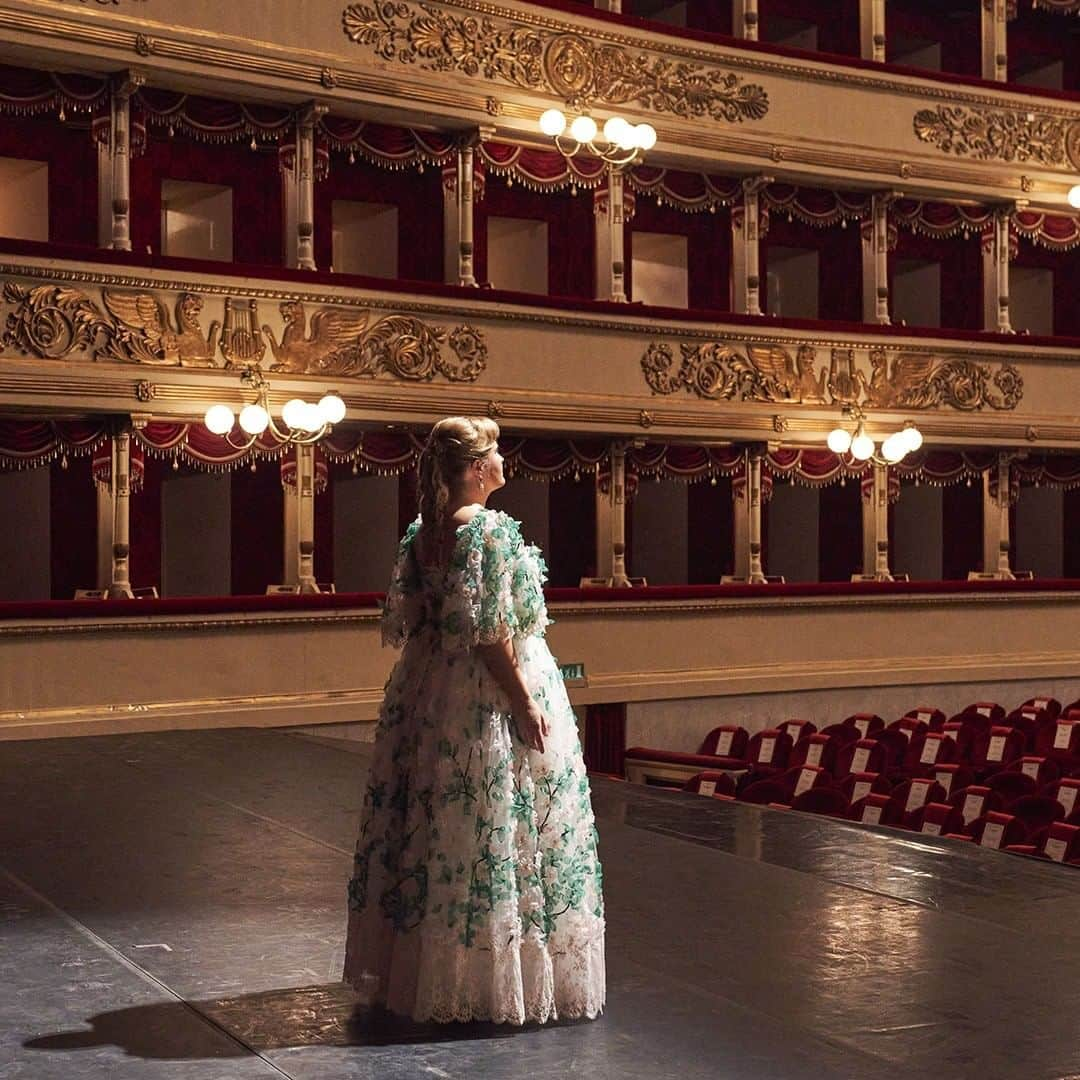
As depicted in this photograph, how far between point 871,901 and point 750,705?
8505 millimetres

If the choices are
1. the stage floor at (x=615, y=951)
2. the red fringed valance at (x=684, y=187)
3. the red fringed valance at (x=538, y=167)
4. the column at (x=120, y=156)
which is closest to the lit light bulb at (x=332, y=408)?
the column at (x=120, y=156)

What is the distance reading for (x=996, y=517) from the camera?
16.5 m

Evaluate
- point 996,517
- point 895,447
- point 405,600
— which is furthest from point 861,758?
point 405,600

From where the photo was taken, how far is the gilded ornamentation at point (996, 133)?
51.6 ft

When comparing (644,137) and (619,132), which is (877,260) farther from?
(619,132)

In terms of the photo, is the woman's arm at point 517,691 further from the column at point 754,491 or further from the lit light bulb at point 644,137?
the column at point 754,491

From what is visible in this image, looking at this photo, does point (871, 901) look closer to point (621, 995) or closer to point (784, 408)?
point (621, 995)

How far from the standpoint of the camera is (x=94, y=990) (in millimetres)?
4453

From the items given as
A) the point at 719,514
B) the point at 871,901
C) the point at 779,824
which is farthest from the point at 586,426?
the point at 871,901

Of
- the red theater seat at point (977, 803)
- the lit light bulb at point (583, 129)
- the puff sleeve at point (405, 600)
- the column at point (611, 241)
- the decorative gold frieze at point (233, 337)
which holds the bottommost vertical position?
the red theater seat at point (977, 803)

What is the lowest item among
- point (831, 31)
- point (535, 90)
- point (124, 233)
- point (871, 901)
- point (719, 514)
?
point (871, 901)

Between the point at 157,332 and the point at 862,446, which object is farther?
the point at 862,446

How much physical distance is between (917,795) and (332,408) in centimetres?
491

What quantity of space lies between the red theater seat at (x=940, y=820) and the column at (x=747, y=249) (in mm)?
7560
